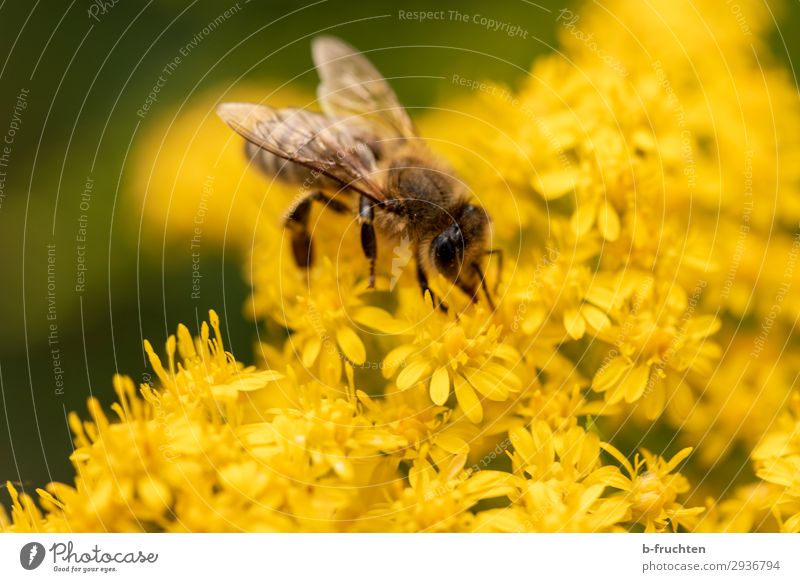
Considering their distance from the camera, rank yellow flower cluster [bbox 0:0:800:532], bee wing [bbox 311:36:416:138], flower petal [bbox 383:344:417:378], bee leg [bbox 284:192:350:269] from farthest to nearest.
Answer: bee wing [bbox 311:36:416:138]
bee leg [bbox 284:192:350:269]
flower petal [bbox 383:344:417:378]
yellow flower cluster [bbox 0:0:800:532]

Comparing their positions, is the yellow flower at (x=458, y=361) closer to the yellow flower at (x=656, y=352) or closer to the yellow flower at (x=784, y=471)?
Answer: the yellow flower at (x=656, y=352)

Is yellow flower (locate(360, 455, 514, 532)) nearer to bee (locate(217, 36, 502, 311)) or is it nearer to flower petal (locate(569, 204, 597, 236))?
bee (locate(217, 36, 502, 311))

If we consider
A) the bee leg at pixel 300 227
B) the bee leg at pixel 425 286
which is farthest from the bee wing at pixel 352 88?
the bee leg at pixel 425 286

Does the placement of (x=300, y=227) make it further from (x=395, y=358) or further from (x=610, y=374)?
(x=610, y=374)

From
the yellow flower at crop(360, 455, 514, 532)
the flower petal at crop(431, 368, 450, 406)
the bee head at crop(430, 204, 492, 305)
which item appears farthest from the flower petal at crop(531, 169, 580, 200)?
the yellow flower at crop(360, 455, 514, 532)

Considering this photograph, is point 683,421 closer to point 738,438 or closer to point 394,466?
point 738,438

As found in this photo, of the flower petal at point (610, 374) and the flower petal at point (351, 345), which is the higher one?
the flower petal at point (351, 345)

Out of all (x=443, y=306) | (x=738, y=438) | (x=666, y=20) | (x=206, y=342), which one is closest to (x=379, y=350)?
(x=443, y=306)
